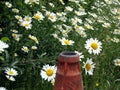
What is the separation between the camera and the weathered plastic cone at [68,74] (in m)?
1.53

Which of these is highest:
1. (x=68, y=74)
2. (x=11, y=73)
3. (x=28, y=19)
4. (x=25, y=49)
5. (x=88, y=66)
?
(x=28, y=19)

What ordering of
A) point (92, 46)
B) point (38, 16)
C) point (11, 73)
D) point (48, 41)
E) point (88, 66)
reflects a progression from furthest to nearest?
point (38, 16), point (48, 41), point (92, 46), point (88, 66), point (11, 73)

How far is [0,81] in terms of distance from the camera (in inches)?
106

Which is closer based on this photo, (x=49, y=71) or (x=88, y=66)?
(x=49, y=71)

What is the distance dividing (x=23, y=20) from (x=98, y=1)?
6.57 feet

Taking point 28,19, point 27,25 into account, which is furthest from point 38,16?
point 27,25

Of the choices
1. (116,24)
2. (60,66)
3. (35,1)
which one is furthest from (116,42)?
(60,66)

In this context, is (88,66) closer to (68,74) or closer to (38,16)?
(38,16)

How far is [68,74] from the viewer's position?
1532 mm

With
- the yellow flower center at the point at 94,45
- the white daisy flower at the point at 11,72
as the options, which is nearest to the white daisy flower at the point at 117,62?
the yellow flower center at the point at 94,45

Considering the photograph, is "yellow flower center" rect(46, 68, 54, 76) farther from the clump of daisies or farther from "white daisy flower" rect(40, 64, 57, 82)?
the clump of daisies

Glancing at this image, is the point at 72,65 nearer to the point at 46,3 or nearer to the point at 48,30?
the point at 48,30

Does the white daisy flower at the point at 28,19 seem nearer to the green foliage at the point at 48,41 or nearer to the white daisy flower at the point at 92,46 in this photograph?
the green foliage at the point at 48,41

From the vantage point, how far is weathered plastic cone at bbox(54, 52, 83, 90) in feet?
5.02
